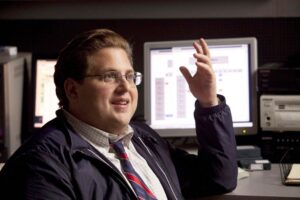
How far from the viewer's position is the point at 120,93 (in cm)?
160

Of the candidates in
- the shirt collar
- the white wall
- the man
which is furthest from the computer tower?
the shirt collar

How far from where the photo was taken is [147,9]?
262 cm

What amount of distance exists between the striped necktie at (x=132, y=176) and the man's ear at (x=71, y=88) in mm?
179

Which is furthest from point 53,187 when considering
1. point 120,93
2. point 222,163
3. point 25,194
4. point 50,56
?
point 50,56

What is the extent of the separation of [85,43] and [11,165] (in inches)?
15.3

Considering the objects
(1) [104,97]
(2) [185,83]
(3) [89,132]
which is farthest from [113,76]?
(2) [185,83]

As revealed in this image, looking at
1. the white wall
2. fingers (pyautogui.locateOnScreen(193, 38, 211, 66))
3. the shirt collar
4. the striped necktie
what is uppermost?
the white wall

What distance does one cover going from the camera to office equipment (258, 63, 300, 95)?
89.1 inches

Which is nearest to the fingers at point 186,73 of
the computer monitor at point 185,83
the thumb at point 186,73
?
the thumb at point 186,73

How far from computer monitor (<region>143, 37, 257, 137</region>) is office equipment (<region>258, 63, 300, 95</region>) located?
5cm

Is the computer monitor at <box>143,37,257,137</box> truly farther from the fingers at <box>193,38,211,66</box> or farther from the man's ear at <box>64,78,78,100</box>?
the man's ear at <box>64,78,78,100</box>

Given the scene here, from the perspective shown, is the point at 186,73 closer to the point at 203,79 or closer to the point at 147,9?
the point at 203,79

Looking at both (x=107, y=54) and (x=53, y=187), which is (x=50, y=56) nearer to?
(x=107, y=54)

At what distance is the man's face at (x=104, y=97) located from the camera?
61.9 inches
